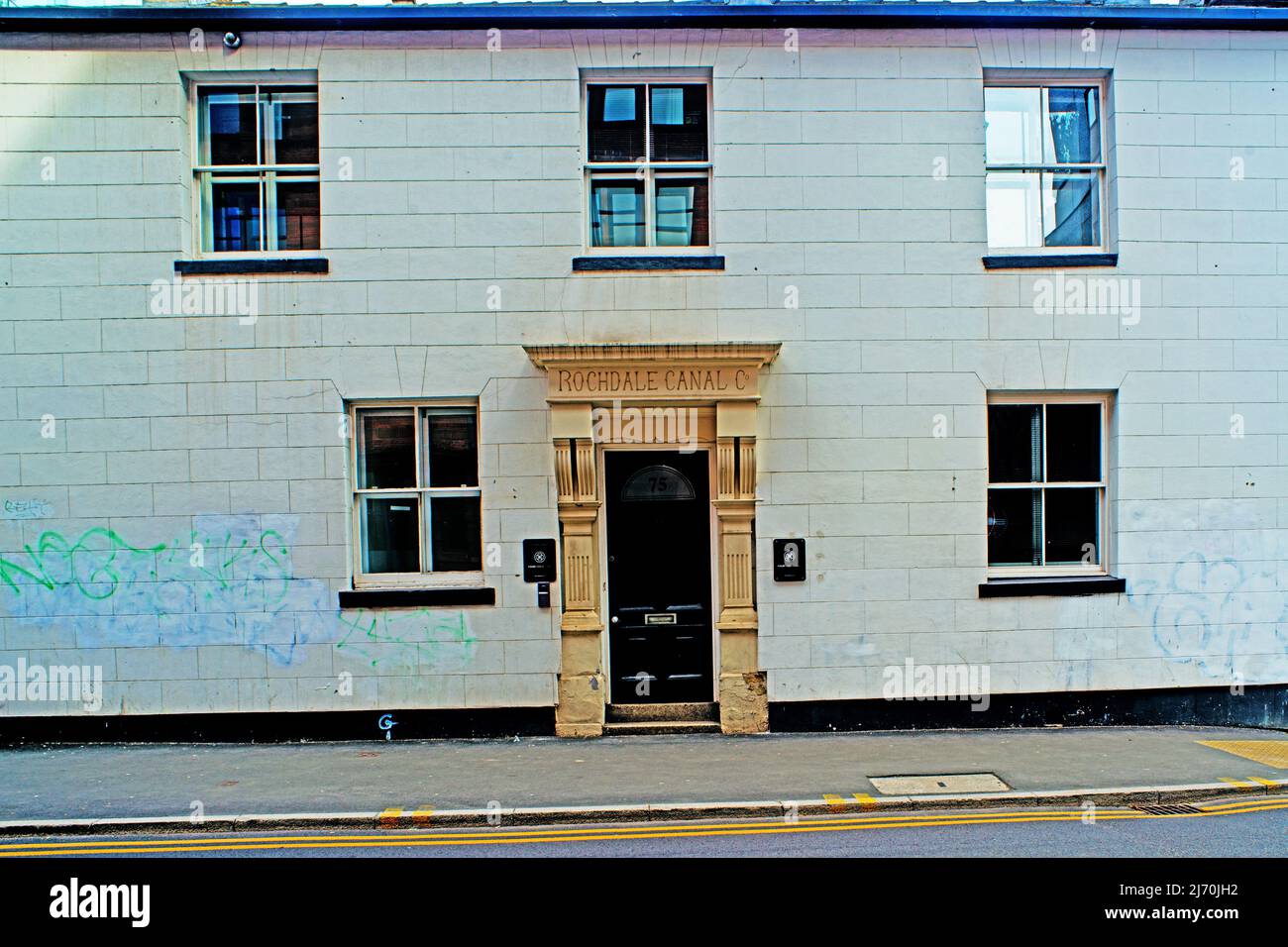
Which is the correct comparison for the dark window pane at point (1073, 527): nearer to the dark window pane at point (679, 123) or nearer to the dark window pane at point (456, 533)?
the dark window pane at point (679, 123)

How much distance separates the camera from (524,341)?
9.60 m

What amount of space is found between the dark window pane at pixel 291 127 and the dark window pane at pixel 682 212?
3.72 m

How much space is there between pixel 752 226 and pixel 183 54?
617 centimetres

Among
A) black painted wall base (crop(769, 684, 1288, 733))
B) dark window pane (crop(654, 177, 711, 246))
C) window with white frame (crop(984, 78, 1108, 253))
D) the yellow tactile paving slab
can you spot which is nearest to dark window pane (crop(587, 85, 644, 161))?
dark window pane (crop(654, 177, 711, 246))

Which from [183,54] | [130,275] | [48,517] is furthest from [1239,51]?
[48,517]

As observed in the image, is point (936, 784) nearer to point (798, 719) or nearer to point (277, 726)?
point (798, 719)

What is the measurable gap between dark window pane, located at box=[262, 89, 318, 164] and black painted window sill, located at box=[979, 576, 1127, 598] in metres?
8.54

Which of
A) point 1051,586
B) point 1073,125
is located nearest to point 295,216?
point 1073,125

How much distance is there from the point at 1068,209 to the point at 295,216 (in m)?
8.40

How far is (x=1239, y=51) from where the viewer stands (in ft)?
32.4

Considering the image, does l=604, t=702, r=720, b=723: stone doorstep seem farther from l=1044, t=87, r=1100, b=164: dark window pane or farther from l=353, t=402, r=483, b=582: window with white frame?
l=1044, t=87, r=1100, b=164: dark window pane

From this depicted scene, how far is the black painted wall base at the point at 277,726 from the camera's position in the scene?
31.1 feet

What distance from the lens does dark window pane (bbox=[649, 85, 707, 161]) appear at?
32.3 ft

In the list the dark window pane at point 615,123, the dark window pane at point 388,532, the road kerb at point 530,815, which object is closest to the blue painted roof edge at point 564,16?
the dark window pane at point 615,123
